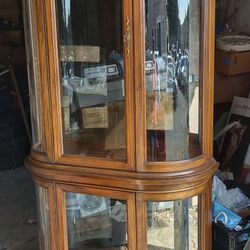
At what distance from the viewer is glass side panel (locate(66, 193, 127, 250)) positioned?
1.81m

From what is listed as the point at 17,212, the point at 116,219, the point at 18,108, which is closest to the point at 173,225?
the point at 116,219

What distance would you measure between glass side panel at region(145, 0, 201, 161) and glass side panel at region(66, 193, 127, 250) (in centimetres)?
28

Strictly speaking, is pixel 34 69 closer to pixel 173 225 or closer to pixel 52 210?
pixel 52 210

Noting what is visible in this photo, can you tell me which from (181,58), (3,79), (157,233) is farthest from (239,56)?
(3,79)

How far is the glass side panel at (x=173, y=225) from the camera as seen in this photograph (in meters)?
1.76

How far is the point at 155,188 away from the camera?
5.49 ft

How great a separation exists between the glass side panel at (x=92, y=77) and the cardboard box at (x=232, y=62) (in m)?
1.26

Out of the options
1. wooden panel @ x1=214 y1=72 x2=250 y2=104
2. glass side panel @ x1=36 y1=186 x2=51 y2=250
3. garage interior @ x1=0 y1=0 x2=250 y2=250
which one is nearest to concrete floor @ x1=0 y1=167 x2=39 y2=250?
garage interior @ x1=0 y1=0 x2=250 y2=250

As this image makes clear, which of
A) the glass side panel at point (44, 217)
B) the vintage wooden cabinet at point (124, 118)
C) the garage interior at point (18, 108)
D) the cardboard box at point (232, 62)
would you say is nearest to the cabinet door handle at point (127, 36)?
the vintage wooden cabinet at point (124, 118)

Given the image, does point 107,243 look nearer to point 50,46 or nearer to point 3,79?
point 50,46

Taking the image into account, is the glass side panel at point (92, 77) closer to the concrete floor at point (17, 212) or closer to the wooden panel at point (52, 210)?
the wooden panel at point (52, 210)

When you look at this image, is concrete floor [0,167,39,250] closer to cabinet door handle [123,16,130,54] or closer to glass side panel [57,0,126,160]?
glass side panel [57,0,126,160]

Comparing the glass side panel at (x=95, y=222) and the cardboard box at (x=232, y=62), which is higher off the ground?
the cardboard box at (x=232, y=62)

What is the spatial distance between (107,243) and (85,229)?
0.10m
